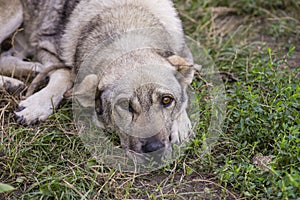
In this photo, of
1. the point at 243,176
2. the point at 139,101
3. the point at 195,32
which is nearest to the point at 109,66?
the point at 139,101

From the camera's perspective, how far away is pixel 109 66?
13.3 ft

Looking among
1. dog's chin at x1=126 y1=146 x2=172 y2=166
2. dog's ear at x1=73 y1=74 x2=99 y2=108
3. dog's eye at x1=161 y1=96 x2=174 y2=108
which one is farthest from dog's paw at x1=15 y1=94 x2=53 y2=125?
dog's eye at x1=161 y1=96 x2=174 y2=108

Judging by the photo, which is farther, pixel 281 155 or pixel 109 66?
pixel 109 66

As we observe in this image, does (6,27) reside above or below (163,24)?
below

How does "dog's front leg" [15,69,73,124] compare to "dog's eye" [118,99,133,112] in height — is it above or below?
below

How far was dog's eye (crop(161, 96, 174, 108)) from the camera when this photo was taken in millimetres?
3824

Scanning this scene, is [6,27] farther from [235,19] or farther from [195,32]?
[235,19]

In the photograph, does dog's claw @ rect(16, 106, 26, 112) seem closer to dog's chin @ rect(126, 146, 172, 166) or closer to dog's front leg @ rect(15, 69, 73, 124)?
dog's front leg @ rect(15, 69, 73, 124)

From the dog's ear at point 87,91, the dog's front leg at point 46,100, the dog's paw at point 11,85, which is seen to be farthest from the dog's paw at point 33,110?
the dog's ear at point 87,91

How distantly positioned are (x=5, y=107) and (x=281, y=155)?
2.61 metres

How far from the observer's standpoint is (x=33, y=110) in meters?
4.49

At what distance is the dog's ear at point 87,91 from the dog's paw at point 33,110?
504mm

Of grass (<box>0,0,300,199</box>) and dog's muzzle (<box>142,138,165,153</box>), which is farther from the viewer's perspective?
dog's muzzle (<box>142,138,165,153</box>)

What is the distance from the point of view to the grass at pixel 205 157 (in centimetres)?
345
